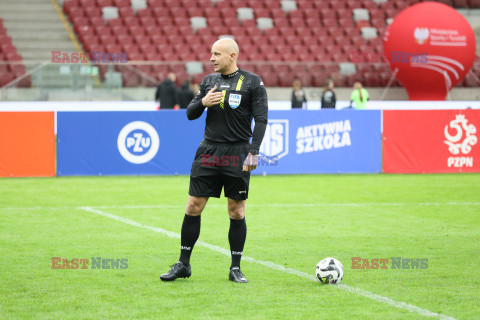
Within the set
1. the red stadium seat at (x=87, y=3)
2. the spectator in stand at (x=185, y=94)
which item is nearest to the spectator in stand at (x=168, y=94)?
the spectator in stand at (x=185, y=94)

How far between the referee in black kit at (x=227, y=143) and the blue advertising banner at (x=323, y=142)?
9912 mm

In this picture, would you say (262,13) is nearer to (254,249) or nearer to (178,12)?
(178,12)

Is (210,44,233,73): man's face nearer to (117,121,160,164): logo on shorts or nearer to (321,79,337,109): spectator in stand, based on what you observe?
(117,121,160,164): logo on shorts

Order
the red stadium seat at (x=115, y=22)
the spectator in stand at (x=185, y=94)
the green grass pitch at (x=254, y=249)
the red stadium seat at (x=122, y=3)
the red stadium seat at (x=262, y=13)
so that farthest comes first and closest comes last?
1. the red stadium seat at (x=262, y=13)
2. the red stadium seat at (x=122, y=3)
3. the red stadium seat at (x=115, y=22)
4. the spectator in stand at (x=185, y=94)
5. the green grass pitch at (x=254, y=249)

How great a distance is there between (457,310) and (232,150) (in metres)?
2.29

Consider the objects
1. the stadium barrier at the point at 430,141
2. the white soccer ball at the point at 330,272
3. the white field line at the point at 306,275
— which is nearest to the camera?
the white field line at the point at 306,275

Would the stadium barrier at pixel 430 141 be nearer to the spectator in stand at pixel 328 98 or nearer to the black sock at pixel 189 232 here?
the spectator in stand at pixel 328 98

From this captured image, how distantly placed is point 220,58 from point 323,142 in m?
10.6

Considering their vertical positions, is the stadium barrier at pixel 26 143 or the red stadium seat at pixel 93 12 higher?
the red stadium seat at pixel 93 12

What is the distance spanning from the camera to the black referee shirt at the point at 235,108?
21.9ft

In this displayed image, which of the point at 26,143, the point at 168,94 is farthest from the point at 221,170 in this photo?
the point at 168,94

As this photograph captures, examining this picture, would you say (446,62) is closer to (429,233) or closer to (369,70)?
(369,70)

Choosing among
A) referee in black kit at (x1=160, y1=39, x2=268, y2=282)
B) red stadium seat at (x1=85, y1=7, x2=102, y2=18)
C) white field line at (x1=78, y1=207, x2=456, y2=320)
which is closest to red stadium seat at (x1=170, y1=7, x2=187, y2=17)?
red stadium seat at (x1=85, y1=7, x2=102, y2=18)

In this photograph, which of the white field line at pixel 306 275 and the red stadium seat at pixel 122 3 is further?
the red stadium seat at pixel 122 3
